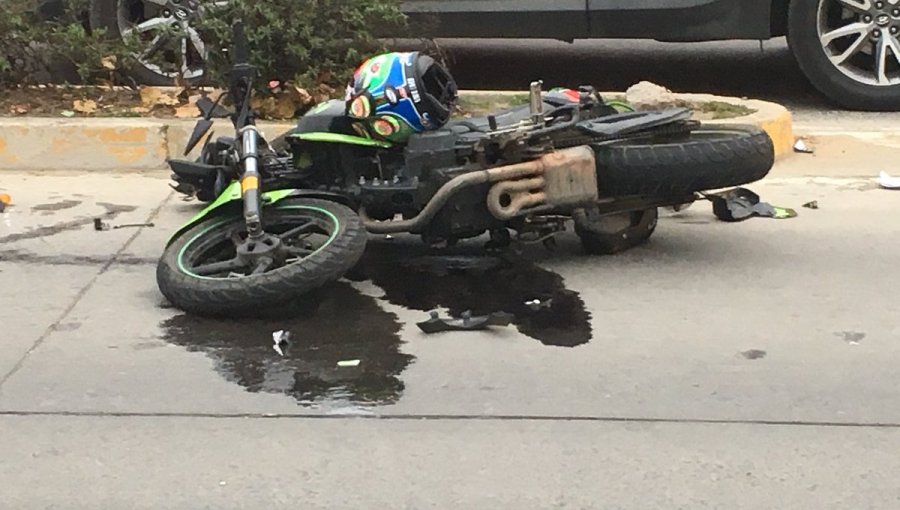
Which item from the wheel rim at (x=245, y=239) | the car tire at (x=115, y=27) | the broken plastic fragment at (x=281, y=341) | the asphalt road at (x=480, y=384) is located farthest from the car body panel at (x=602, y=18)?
the broken plastic fragment at (x=281, y=341)

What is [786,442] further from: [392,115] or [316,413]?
[392,115]

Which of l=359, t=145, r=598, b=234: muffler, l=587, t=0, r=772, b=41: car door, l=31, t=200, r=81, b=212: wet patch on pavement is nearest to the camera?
l=359, t=145, r=598, b=234: muffler

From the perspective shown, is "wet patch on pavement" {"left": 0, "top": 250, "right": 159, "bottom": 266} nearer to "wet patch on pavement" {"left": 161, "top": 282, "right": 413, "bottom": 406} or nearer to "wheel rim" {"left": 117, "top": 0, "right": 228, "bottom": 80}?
"wet patch on pavement" {"left": 161, "top": 282, "right": 413, "bottom": 406}

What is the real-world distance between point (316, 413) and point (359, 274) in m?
1.57

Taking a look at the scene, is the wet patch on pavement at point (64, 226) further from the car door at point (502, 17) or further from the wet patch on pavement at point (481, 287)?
the car door at point (502, 17)

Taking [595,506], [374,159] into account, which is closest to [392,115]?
[374,159]

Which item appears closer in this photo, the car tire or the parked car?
the parked car

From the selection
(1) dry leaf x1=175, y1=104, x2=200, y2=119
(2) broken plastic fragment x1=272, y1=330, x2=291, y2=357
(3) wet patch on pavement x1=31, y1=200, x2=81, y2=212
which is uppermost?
(1) dry leaf x1=175, y1=104, x2=200, y2=119

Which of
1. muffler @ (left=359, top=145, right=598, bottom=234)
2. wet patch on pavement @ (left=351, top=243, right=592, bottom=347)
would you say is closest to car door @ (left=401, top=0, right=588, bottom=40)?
wet patch on pavement @ (left=351, top=243, right=592, bottom=347)

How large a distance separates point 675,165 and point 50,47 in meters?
4.88

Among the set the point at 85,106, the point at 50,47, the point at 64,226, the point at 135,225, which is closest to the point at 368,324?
the point at 135,225

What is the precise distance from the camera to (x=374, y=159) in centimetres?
Answer: 551

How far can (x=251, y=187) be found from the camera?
4.96 metres

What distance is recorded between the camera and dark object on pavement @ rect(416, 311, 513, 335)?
470 cm
